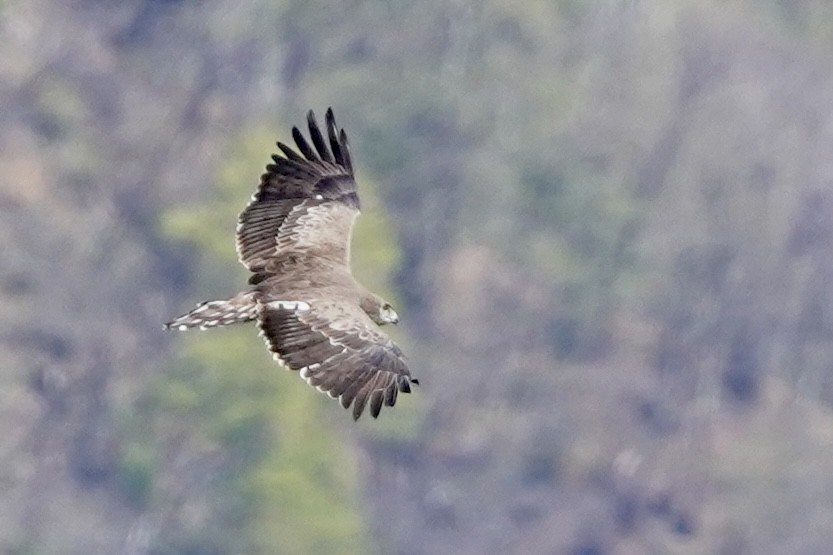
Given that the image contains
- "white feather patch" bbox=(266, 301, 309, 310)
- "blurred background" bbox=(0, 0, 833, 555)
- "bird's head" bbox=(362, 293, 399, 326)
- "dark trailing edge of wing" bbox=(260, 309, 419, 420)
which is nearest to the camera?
"dark trailing edge of wing" bbox=(260, 309, 419, 420)

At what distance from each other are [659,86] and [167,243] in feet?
39.0

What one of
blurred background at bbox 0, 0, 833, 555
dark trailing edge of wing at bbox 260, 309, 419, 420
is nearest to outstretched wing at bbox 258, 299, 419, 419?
dark trailing edge of wing at bbox 260, 309, 419, 420

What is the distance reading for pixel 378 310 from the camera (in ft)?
49.2

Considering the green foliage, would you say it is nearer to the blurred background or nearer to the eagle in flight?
the blurred background

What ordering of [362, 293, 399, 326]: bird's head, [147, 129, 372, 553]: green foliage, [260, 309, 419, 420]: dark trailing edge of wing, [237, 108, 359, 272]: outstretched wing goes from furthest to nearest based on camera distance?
[147, 129, 372, 553]: green foliage, [237, 108, 359, 272]: outstretched wing, [362, 293, 399, 326]: bird's head, [260, 309, 419, 420]: dark trailing edge of wing

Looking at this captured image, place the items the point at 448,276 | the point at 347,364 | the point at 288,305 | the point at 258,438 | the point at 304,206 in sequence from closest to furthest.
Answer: the point at 347,364 → the point at 288,305 → the point at 304,206 → the point at 258,438 → the point at 448,276

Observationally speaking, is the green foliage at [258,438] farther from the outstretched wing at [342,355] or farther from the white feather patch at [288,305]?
the outstretched wing at [342,355]

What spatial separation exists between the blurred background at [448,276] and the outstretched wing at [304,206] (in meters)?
24.6

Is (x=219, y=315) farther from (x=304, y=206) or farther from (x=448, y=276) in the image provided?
(x=448, y=276)

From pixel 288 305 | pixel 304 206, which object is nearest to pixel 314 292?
pixel 288 305

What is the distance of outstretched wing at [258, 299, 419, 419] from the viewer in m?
14.0

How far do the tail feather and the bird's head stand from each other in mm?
627

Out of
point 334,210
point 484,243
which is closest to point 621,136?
point 484,243

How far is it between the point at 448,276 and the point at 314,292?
1354 inches
